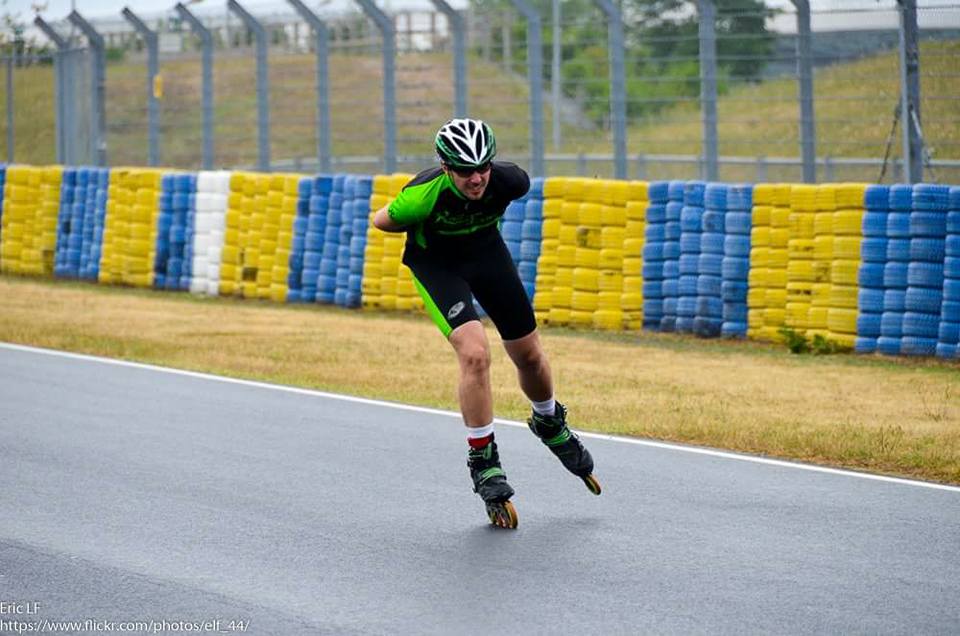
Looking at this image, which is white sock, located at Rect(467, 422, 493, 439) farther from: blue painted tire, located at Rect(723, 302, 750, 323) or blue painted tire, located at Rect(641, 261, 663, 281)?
blue painted tire, located at Rect(641, 261, 663, 281)

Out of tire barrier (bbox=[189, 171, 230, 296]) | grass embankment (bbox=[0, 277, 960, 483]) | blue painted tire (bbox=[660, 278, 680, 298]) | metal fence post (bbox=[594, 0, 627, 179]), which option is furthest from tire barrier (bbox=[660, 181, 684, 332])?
tire barrier (bbox=[189, 171, 230, 296])

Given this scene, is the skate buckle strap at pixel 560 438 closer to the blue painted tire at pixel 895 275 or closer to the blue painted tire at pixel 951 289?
the blue painted tire at pixel 951 289

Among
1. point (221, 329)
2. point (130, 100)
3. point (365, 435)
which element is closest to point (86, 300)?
point (221, 329)

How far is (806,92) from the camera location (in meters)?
16.5

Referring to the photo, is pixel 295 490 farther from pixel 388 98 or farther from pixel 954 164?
pixel 388 98

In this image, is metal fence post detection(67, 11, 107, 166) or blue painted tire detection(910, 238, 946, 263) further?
metal fence post detection(67, 11, 107, 166)

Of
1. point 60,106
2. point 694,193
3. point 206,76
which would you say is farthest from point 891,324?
point 60,106

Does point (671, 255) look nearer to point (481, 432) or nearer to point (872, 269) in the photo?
point (872, 269)

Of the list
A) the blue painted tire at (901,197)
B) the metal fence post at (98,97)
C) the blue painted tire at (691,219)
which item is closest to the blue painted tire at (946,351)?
the blue painted tire at (901,197)

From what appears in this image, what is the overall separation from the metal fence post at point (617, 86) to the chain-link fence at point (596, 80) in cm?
2

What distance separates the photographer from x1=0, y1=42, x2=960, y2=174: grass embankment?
15812 millimetres

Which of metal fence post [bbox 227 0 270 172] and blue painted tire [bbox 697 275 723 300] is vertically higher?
metal fence post [bbox 227 0 270 172]

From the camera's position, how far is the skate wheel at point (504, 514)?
24.8 ft

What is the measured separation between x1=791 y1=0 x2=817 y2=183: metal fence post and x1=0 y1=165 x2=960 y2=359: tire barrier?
78.4 inches
